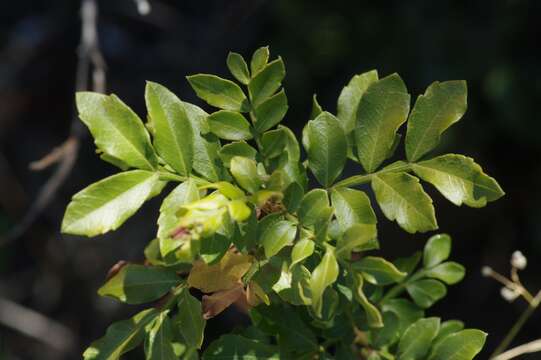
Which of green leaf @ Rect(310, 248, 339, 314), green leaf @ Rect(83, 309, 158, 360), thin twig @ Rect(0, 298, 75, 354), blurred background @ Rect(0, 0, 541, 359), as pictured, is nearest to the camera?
green leaf @ Rect(310, 248, 339, 314)

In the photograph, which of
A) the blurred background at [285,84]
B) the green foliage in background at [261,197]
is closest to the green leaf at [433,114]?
the green foliage in background at [261,197]

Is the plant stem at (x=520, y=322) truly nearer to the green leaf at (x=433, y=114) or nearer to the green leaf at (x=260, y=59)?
the green leaf at (x=433, y=114)

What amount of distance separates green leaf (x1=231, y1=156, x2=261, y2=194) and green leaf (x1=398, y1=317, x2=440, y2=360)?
1.10ft

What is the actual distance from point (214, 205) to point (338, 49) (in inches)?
91.2

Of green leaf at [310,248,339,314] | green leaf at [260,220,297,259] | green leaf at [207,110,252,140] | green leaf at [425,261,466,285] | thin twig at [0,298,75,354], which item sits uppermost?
green leaf at [207,110,252,140]

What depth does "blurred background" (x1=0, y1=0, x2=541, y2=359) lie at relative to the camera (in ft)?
8.52

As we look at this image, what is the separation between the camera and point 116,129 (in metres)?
0.79

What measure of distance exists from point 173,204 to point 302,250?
5.8 inches

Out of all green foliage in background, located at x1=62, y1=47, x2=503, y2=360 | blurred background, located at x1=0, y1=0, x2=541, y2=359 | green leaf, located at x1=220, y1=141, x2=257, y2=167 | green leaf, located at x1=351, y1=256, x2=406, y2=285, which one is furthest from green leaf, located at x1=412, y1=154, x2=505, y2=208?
blurred background, located at x1=0, y1=0, x2=541, y2=359

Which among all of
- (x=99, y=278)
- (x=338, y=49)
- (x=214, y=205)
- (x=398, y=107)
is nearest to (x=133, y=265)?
A: (x=214, y=205)

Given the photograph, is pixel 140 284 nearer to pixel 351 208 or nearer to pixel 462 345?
pixel 351 208

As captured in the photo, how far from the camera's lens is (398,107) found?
80cm

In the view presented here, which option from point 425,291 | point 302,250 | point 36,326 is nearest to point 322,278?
→ point 302,250

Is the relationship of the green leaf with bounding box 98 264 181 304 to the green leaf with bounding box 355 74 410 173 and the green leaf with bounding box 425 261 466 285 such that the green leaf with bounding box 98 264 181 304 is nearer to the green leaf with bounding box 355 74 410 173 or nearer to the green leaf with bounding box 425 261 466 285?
the green leaf with bounding box 355 74 410 173
